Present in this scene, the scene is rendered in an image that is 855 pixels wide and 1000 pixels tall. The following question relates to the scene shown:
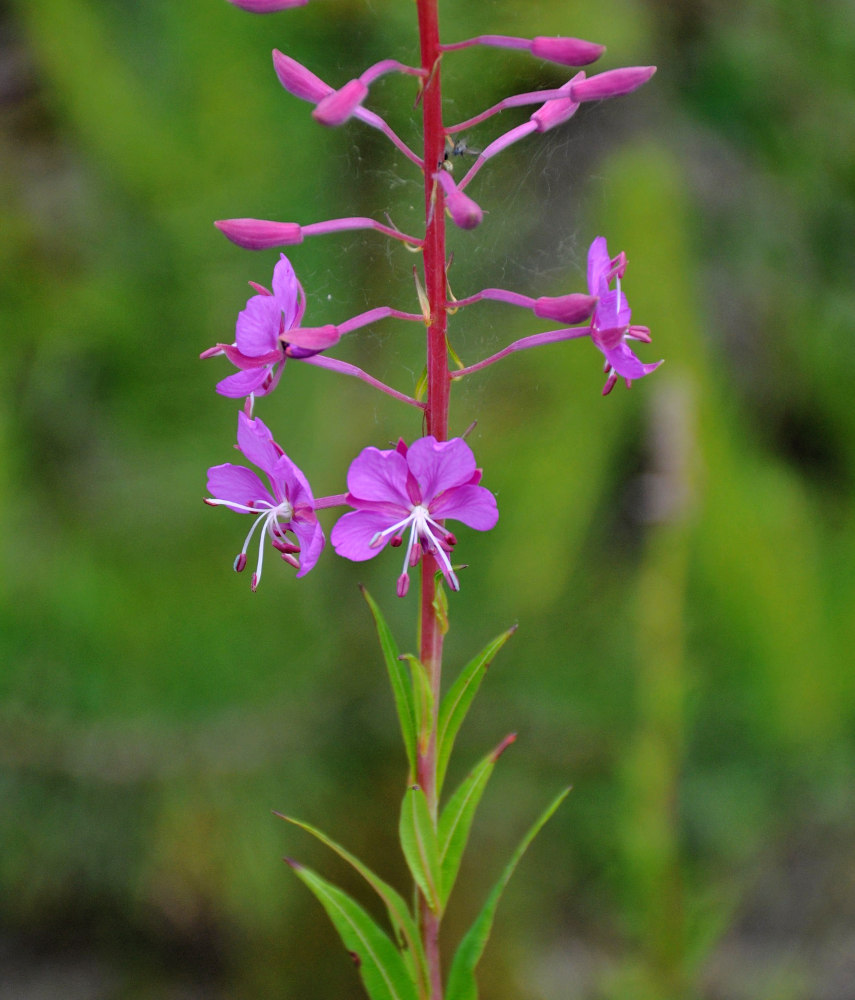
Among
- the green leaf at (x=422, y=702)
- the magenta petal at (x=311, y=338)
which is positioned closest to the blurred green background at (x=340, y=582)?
the green leaf at (x=422, y=702)

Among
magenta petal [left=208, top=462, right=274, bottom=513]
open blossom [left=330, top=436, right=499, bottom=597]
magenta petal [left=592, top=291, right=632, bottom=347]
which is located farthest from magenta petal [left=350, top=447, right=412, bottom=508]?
magenta petal [left=592, top=291, right=632, bottom=347]

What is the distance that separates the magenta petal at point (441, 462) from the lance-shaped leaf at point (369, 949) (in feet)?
1.36

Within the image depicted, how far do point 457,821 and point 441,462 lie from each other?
38 centimetres

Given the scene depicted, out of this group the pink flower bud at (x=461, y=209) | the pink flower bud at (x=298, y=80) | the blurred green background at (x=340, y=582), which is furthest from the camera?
the blurred green background at (x=340, y=582)

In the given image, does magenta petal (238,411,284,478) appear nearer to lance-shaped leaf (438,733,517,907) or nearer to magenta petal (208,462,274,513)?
magenta petal (208,462,274,513)

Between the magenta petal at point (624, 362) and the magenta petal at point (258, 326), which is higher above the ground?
the magenta petal at point (258, 326)

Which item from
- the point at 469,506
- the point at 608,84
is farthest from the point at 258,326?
the point at 608,84

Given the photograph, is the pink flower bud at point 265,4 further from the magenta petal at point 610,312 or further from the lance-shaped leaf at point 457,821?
the lance-shaped leaf at point 457,821

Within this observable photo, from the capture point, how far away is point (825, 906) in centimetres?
220

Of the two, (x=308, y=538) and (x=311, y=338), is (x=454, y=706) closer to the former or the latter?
(x=308, y=538)

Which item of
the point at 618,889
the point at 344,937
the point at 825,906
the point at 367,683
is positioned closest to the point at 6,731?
the point at 367,683

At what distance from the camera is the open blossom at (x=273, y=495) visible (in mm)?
755

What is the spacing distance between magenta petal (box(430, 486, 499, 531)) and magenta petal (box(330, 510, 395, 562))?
49 mm

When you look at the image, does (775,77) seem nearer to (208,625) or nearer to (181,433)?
(181,433)
